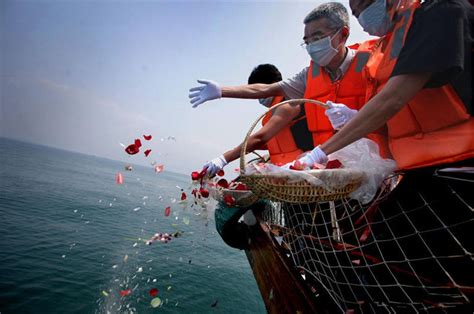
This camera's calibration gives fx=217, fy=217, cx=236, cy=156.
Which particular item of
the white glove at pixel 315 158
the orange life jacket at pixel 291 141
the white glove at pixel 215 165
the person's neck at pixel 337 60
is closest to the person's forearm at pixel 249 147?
the white glove at pixel 215 165

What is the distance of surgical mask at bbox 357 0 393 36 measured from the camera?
1.85 m

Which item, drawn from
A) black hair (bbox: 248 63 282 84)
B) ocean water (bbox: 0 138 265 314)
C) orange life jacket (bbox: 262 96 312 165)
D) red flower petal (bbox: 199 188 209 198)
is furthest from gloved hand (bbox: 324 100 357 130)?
ocean water (bbox: 0 138 265 314)

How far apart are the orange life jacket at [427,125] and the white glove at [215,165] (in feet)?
6.27

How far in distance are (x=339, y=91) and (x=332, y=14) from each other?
32.4 inches

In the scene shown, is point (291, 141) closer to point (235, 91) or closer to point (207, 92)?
point (235, 91)

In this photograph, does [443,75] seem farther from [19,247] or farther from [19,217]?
[19,217]

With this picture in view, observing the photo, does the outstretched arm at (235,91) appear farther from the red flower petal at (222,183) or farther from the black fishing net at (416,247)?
the black fishing net at (416,247)

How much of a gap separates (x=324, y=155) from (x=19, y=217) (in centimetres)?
2727

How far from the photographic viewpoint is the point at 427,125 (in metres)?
1.35

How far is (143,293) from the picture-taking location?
432 inches

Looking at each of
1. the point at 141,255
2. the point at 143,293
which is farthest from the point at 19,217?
the point at 143,293

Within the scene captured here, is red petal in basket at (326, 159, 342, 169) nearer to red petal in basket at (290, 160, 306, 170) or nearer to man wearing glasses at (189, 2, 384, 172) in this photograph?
red petal in basket at (290, 160, 306, 170)

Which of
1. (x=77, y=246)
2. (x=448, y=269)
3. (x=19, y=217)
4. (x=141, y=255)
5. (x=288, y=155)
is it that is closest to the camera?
(x=448, y=269)

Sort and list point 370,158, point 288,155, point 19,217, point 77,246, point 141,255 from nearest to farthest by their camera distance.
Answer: point 370,158 < point 288,155 < point 77,246 < point 141,255 < point 19,217
